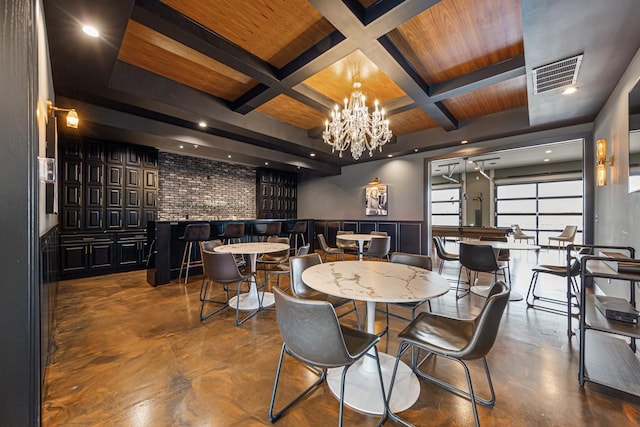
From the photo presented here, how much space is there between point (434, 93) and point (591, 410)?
364 centimetres

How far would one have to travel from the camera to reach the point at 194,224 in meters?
4.61

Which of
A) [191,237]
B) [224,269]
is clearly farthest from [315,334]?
[191,237]

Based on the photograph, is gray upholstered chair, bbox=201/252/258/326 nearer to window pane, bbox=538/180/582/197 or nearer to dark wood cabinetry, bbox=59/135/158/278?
dark wood cabinetry, bbox=59/135/158/278

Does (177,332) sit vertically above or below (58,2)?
below

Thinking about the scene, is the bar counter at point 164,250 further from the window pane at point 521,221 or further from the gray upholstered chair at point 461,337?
A: the window pane at point 521,221

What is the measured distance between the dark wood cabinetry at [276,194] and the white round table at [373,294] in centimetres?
667

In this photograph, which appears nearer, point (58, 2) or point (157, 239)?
point (58, 2)

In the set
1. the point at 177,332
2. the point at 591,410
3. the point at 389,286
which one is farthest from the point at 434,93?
the point at 177,332

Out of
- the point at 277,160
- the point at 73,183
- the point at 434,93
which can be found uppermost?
the point at 434,93

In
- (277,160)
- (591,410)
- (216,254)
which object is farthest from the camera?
(277,160)

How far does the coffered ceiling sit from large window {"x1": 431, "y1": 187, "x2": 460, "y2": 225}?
7026 mm

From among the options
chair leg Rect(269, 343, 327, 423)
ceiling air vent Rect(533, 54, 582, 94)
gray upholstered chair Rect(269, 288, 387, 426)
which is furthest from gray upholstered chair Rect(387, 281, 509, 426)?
ceiling air vent Rect(533, 54, 582, 94)

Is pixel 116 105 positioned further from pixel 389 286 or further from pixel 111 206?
pixel 389 286

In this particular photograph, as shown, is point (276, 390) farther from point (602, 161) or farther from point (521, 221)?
point (521, 221)
